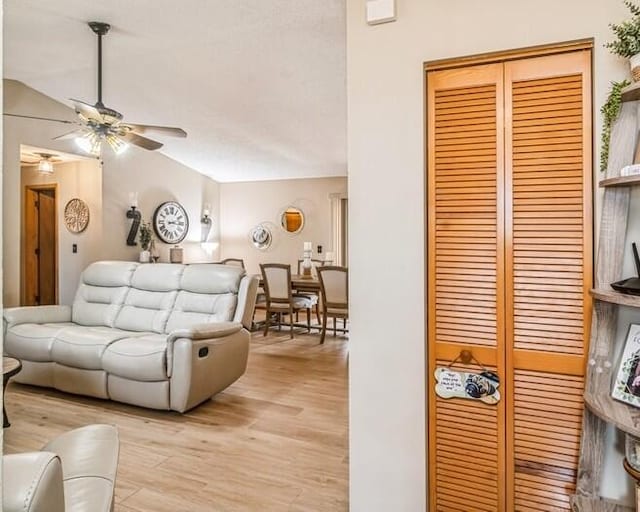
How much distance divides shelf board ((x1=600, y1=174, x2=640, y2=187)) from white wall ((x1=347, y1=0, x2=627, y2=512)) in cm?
61

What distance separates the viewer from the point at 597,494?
1500 mm

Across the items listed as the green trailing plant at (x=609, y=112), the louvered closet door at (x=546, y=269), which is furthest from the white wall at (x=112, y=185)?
the green trailing plant at (x=609, y=112)

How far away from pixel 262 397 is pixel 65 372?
5.29 ft

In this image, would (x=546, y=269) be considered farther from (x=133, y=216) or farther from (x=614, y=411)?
(x=133, y=216)

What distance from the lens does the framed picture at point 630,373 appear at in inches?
54.1

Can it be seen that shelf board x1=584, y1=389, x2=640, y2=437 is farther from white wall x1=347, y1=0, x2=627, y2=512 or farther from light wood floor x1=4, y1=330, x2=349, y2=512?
light wood floor x1=4, y1=330, x2=349, y2=512

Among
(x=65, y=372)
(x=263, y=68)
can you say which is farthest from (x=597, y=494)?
(x=263, y=68)

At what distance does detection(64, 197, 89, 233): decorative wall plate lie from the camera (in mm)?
6070

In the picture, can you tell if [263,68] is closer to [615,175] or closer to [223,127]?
[223,127]

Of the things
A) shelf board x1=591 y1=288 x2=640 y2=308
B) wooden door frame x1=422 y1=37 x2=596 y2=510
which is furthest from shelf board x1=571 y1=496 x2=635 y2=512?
shelf board x1=591 y1=288 x2=640 y2=308

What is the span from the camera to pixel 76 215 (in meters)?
6.14

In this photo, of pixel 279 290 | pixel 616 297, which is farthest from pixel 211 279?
pixel 616 297

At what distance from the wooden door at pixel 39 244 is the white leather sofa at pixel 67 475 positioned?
5978 mm

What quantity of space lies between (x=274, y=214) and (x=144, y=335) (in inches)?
186
